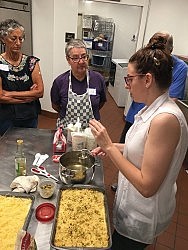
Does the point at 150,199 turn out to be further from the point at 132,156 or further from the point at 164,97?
the point at 164,97

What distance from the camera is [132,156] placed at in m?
1.06

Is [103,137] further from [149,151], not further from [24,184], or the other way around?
[24,184]

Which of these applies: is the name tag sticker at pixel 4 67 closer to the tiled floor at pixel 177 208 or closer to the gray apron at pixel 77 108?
the gray apron at pixel 77 108

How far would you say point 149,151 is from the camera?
0.91m

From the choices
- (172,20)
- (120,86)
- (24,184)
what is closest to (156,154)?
(24,184)

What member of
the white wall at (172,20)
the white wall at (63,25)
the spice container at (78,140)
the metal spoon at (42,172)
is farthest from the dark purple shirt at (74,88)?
the white wall at (172,20)

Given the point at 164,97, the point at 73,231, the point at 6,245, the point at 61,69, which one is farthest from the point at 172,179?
the point at 61,69

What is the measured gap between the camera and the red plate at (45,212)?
1.06m

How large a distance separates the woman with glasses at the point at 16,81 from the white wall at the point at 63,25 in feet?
6.28

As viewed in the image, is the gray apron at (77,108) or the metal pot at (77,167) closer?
the metal pot at (77,167)

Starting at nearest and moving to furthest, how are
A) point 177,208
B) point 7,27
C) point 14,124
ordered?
point 7,27, point 14,124, point 177,208

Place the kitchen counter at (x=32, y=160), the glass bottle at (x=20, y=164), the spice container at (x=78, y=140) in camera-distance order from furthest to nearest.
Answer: the spice container at (x=78, y=140), the glass bottle at (x=20, y=164), the kitchen counter at (x=32, y=160)

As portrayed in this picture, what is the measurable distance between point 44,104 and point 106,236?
11.5 ft

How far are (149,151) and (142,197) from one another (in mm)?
298
